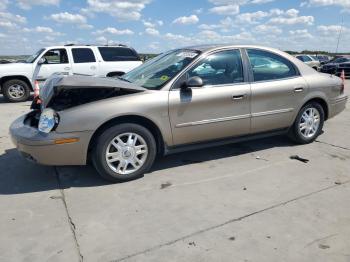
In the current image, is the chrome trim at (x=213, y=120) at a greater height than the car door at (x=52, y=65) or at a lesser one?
lesser

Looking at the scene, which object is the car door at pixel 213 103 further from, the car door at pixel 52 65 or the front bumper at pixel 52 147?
the car door at pixel 52 65

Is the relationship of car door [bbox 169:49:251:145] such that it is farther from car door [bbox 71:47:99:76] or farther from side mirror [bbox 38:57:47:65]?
side mirror [bbox 38:57:47:65]

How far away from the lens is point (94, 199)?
3781 millimetres

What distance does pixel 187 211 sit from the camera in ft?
11.5

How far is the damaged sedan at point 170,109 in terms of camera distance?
391 cm

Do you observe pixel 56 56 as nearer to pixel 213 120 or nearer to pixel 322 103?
pixel 213 120

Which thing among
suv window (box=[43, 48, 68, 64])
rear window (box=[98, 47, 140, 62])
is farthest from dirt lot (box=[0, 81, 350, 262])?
rear window (box=[98, 47, 140, 62])

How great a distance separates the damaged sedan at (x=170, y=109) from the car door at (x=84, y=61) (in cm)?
710

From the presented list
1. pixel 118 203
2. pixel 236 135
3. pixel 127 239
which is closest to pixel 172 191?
pixel 118 203

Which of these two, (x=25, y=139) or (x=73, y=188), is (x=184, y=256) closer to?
(x=73, y=188)

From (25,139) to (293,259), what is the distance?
2.93m

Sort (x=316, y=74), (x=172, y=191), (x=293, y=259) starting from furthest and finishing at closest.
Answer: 1. (x=316, y=74)
2. (x=172, y=191)
3. (x=293, y=259)

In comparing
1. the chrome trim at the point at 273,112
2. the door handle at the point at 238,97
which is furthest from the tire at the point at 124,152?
the chrome trim at the point at 273,112

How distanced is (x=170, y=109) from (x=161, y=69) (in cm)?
75
